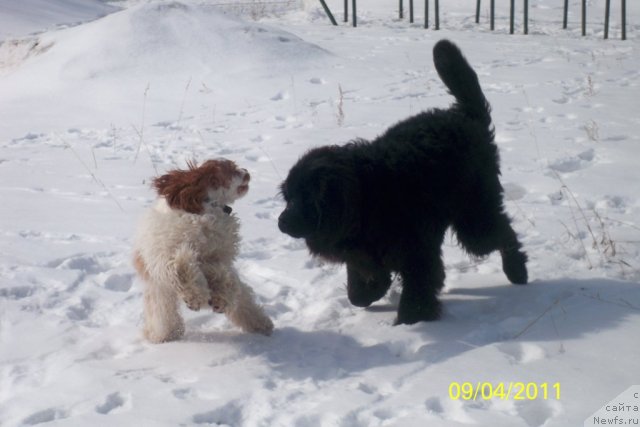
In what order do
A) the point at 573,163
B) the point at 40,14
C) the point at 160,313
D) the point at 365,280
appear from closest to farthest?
1. the point at 160,313
2. the point at 365,280
3. the point at 573,163
4. the point at 40,14

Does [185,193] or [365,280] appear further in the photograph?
[365,280]

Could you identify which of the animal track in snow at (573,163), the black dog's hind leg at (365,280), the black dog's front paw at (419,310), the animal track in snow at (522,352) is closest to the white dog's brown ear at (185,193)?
the black dog's hind leg at (365,280)

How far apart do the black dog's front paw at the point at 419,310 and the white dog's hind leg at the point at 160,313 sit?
1166 mm

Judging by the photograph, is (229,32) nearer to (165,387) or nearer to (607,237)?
(607,237)

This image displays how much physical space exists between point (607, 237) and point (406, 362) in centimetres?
197

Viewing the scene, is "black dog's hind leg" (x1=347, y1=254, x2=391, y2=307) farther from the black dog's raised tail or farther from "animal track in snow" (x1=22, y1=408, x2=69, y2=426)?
"animal track in snow" (x1=22, y1=408, x2=69, y2=426)

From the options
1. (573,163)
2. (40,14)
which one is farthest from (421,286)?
→ (40,14)

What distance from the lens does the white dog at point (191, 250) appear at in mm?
3506

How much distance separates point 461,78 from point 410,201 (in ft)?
3.17

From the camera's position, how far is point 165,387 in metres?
3.25

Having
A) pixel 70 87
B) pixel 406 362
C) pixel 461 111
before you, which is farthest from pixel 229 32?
pixel 406 362

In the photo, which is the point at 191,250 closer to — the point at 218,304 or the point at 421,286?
the point at 218,304

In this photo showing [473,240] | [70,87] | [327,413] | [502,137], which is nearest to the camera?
[327,413]

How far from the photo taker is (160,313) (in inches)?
147
